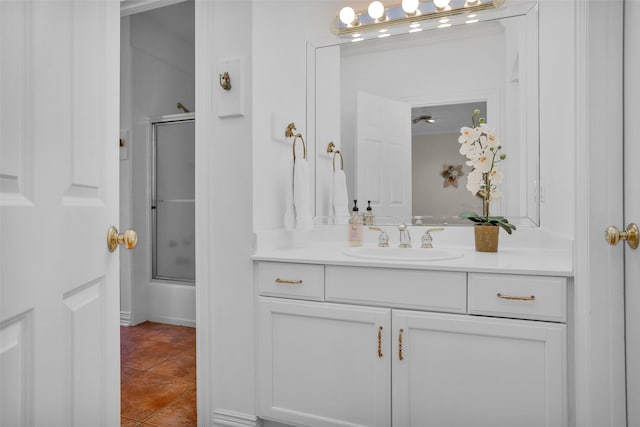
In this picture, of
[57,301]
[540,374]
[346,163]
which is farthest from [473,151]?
[57,301]

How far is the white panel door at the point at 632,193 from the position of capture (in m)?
1.02

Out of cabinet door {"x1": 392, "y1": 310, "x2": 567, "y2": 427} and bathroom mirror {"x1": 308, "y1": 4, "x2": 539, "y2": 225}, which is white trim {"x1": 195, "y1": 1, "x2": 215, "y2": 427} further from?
cabinet door {"x1": 392, "y1": 310, "x2": 567, "y2": 427}

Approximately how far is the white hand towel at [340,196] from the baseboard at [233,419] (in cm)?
111

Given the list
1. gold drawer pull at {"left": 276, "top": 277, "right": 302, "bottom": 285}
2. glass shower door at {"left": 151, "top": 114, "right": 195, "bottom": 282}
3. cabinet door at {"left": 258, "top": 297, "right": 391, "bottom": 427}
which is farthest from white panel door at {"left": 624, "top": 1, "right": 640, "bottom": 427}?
glass shower door at {"left": 151, "top": 114, "right": 195, "bottom": 282}

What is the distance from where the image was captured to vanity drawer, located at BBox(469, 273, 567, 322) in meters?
1.25

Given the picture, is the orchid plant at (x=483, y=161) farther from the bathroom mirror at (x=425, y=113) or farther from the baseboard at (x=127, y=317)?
the baseboard at (x=127, y=317)

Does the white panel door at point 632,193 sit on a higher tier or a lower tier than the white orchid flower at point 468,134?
lower

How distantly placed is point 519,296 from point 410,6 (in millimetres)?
1579

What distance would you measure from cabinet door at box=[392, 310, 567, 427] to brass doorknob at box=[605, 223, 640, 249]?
1.20 feet

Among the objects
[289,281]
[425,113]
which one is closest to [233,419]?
[289,281]

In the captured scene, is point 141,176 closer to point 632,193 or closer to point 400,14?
point 400,14

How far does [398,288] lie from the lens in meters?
1.45

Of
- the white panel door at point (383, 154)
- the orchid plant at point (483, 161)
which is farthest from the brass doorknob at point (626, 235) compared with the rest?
the white panel door at point (383, 154)

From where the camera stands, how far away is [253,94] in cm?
168
